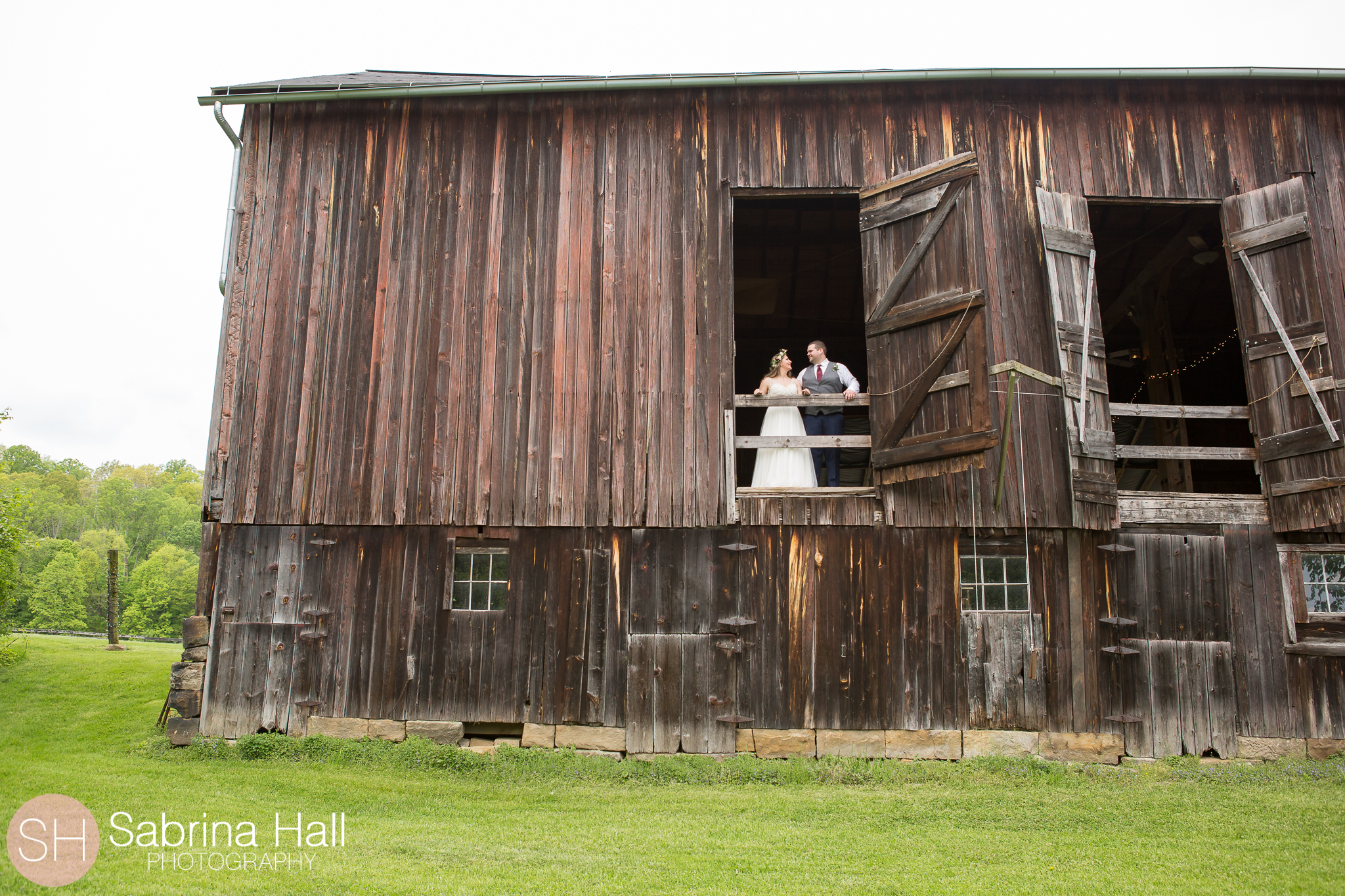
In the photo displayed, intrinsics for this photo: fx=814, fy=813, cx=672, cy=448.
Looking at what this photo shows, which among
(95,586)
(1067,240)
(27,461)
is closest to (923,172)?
(1067,240)

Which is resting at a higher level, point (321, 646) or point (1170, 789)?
point (321, 646)

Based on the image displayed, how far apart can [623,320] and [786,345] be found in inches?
331

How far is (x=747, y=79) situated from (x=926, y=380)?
390 cm

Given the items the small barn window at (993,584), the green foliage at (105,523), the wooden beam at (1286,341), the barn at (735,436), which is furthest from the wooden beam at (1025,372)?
the green foliage at (105,523)

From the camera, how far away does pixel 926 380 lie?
794 cm

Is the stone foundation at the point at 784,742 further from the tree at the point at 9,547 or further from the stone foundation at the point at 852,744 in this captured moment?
the tree at the point at 9,547

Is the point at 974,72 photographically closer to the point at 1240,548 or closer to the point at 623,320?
the point at 623,320

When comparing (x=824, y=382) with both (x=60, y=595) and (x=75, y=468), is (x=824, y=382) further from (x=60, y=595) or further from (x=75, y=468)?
(x=75, y=468)

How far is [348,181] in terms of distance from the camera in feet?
30.9

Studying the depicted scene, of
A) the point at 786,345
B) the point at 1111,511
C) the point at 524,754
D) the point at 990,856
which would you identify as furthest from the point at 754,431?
the point at 990,856

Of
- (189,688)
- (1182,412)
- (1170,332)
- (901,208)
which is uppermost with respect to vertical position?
(1170,332)

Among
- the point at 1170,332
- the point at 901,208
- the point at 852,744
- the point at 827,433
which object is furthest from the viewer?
the point at 1170,332

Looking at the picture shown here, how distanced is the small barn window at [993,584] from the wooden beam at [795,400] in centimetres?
208

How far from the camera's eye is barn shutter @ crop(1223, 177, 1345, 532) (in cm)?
820
